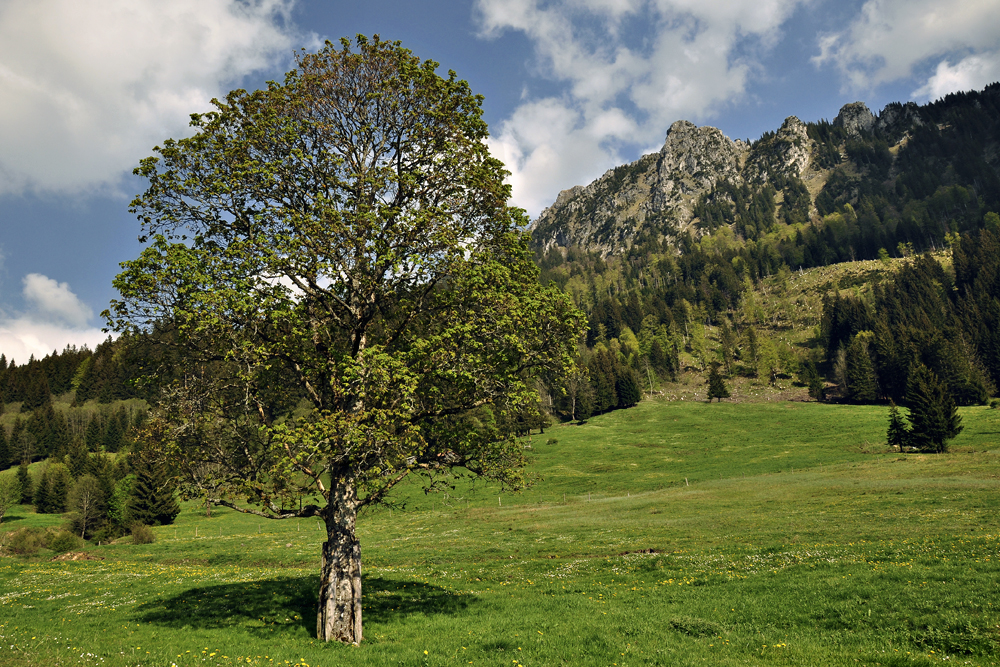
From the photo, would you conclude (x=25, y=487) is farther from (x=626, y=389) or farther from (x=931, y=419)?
(x=931, y=419)

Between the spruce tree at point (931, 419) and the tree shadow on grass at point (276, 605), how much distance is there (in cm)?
7665

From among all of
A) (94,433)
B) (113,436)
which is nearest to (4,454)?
(94,433)

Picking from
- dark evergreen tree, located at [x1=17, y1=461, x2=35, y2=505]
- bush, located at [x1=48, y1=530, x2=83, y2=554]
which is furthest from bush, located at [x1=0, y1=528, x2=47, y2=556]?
dark evergreen tree, located at [x1=17, y1=461, x2=35, y2=505]

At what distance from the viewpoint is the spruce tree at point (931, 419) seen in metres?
67.6

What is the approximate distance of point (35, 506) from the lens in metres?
103

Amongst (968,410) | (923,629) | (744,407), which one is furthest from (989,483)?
(744,407)

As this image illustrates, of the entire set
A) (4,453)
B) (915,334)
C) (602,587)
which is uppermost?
(915,334)

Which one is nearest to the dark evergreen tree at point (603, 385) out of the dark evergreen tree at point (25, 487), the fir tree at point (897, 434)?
the fir tree at point (897, 434)

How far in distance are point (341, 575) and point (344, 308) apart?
27.1 feet

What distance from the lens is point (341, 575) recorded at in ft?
47.6

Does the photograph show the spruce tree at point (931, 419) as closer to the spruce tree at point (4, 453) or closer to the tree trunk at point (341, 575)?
the tree trunk at point (341, 575)

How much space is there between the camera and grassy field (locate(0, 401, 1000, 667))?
12.8m

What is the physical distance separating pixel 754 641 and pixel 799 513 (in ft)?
99.3

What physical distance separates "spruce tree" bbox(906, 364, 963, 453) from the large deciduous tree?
3050 inches
